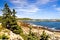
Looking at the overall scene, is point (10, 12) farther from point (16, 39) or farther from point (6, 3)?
point (16, 39)

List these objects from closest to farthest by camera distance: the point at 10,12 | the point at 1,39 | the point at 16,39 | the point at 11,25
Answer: the point at 1,39 < the point at 16,39 < the point at 11,25 < the point at 10,12

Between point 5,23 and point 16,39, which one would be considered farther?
point 5,23

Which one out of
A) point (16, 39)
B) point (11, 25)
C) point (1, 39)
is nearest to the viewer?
point (1, 39)

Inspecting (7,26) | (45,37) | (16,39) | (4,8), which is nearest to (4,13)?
(4,8)

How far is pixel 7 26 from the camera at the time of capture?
111 feet

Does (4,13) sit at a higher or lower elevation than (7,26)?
higher

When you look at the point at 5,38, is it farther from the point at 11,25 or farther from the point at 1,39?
the point at 11,25

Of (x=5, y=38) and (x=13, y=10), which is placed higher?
(x=13, y=10)

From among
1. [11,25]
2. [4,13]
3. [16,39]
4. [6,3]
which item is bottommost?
[16,39]

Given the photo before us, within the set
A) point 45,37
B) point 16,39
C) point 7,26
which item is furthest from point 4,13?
point 45,37

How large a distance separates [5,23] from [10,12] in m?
3.62

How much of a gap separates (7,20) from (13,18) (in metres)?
1.55

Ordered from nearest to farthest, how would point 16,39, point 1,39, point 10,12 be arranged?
point 1,39, point 16,39, point 10,12

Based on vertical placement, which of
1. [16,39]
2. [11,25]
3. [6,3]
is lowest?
[16,39]
